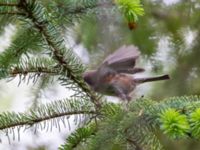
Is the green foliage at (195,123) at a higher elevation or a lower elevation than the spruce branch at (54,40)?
lower

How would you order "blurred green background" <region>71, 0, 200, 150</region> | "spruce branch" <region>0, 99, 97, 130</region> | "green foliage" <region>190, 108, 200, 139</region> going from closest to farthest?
"green foliage" <region>190, 108, 200, 139</region>, "spruce branch" <region>0, 99, 97, 130</region>, "blurred green background" <region>71, 0, 200, 150</region>

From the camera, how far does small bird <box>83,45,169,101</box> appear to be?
77cm

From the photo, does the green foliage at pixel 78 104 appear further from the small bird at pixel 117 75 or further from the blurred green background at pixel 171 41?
the blurred green background at pixel 171 41

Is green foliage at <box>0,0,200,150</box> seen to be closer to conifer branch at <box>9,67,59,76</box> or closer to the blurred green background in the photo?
conifer branch at <box>9,67,59,76</box>

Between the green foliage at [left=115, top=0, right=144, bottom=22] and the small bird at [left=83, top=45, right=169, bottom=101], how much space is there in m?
0.05

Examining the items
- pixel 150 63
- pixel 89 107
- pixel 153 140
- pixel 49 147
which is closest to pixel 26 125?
pixel 89 107

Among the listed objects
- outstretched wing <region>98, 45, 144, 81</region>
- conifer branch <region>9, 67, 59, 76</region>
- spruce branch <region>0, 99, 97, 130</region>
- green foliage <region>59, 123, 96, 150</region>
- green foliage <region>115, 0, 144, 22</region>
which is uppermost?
green foliage <region>115, 0, 144, 22</region>

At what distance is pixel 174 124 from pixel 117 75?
0.13 m

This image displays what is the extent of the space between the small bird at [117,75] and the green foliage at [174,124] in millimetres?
92

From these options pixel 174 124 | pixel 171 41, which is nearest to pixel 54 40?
pixel 174 124

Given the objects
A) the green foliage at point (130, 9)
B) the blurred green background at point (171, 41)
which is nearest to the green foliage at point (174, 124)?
the green foliage at point (130, 9)

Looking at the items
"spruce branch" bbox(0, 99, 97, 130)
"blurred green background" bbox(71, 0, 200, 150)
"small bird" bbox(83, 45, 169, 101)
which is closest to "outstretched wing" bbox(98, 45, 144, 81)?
"small bird" bbox(83, 45, 169, 101)

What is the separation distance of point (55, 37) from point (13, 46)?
0.16 meters

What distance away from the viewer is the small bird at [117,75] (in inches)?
30.4
